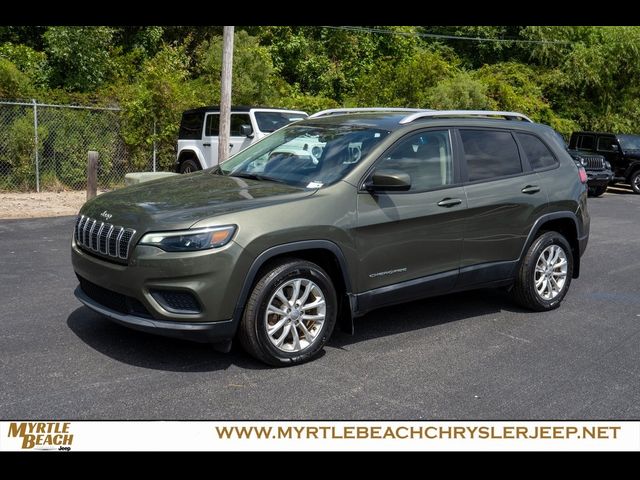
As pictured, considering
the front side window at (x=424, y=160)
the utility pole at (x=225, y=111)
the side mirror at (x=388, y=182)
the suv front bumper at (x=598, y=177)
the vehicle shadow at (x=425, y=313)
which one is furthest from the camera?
the suv front bumper at (x=598, y=177)

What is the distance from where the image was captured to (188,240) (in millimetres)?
4359

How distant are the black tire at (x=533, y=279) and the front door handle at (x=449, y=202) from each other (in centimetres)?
108

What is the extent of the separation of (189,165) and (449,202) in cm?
1069

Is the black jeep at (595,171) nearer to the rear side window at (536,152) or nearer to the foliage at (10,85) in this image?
the rear side window at (536,152)

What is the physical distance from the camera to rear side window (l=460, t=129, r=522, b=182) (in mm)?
5844

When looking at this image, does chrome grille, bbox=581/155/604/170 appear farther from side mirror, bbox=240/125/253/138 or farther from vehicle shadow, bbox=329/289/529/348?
vehicle shadow, bbox=329/289/529/348

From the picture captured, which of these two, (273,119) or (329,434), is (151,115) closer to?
(273,119)

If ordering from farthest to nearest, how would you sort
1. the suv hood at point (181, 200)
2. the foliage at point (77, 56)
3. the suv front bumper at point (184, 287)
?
the foliage at point (77, 56), the suv hood at point (181, 200), the suv front bumper at point (184, 287)

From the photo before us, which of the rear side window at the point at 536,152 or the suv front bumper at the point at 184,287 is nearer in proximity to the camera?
the suv front bumper at the point at 184,287

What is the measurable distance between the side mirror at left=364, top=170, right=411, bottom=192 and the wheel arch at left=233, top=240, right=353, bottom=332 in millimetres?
563

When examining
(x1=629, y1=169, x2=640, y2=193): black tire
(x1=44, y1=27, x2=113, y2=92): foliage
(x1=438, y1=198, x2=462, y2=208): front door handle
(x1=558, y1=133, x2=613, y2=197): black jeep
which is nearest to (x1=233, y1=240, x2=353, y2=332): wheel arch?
(x1=438, y1=198, x2=462, y2=208): front door handle

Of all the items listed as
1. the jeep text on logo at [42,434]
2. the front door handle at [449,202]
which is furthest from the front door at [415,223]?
the jeep text on logo at [42,434]

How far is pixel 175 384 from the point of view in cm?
441

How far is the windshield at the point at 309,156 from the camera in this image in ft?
17.2
